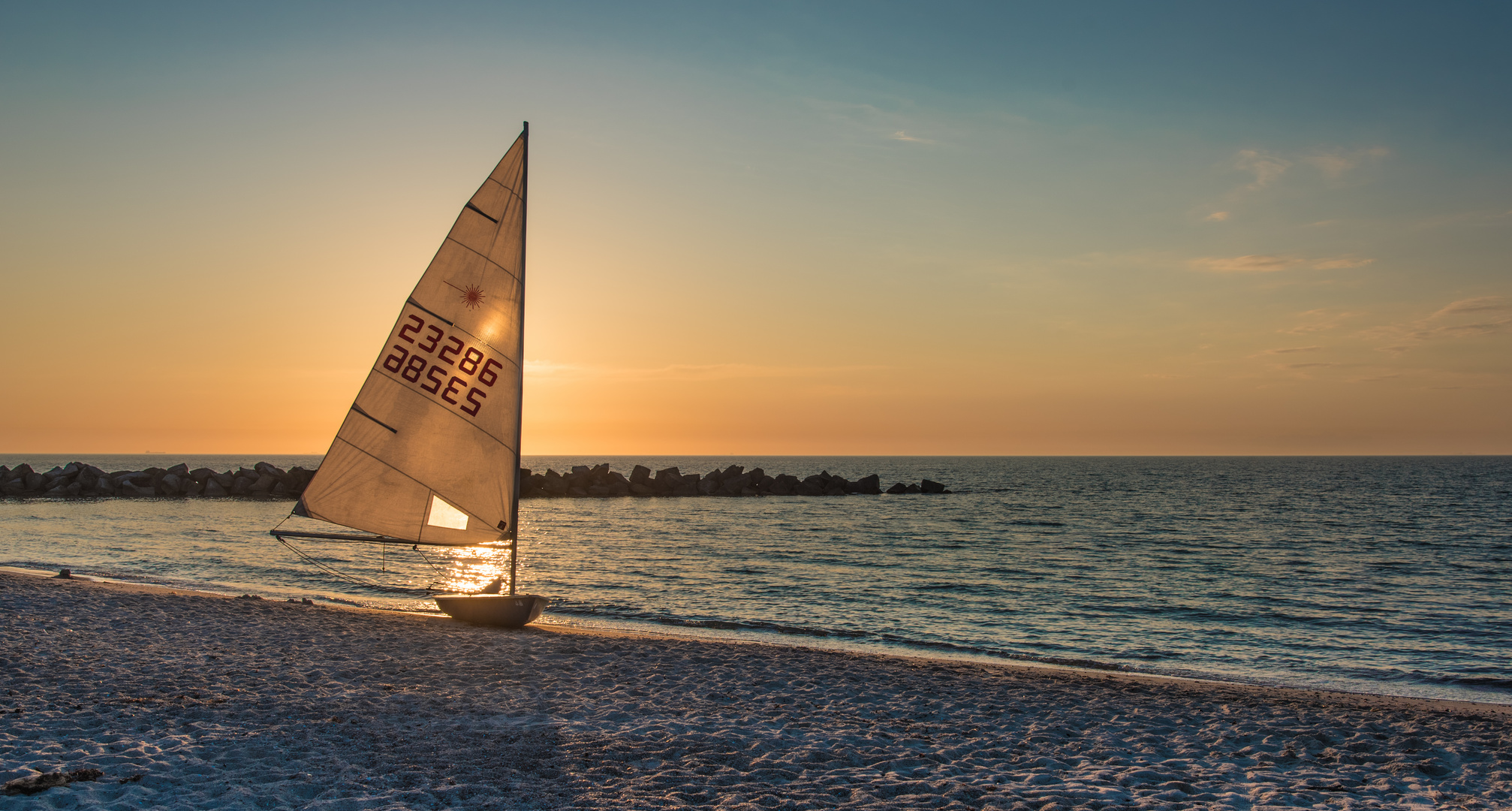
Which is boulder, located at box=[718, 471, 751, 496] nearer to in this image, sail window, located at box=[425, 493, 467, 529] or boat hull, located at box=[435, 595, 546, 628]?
boat hull, located at box=[435, 595, 546, 628]

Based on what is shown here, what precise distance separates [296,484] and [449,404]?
56561 mm

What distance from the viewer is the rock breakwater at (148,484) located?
58438 millimetres

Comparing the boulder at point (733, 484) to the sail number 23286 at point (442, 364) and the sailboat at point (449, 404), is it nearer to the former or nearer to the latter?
the sailboat at point (449, 404)

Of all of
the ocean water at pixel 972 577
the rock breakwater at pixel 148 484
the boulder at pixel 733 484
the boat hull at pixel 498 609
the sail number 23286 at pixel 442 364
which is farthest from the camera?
the boulder at pixel 733 484

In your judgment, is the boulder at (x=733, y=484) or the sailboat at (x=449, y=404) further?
the boulder at (x=733, y=484)

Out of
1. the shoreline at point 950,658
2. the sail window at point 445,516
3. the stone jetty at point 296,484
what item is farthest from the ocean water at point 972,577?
the stone jetty at point 296,484

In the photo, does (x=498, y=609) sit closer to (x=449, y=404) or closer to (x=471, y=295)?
(x=449, y=404)

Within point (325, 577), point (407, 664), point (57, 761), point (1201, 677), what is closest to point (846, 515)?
point (325, 577)

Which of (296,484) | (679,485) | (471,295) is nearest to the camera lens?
(471,295)

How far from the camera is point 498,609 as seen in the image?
14.9m

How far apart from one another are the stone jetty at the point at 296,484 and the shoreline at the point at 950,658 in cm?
3519

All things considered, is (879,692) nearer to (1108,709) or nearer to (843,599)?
(1108,709)

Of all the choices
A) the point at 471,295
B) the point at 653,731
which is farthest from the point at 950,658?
the point at 471,295

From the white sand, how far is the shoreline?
0.64 ft
